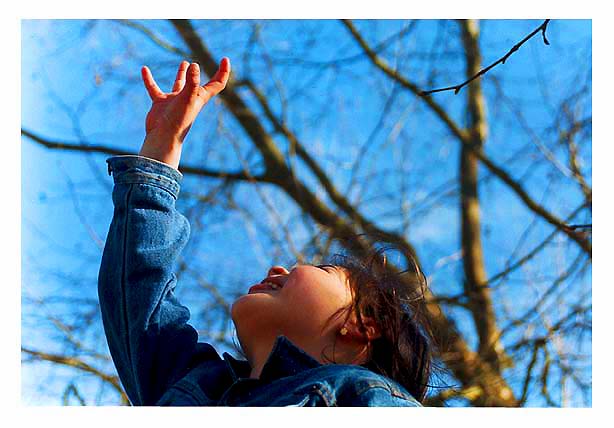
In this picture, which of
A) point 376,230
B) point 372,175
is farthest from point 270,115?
point 376,230

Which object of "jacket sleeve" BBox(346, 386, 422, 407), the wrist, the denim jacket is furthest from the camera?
the wrist

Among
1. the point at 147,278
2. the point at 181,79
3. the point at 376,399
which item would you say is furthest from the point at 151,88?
the point at 376,399

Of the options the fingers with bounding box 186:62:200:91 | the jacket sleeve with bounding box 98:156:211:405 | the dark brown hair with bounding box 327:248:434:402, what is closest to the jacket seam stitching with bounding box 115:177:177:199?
the jacket sleeve with bounding box 98:156:211:405

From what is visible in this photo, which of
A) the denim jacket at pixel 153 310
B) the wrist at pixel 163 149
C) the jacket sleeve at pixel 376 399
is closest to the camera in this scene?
the jacket sleeve at pixel 376 399

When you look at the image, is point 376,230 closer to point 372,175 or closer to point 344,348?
point 372,175

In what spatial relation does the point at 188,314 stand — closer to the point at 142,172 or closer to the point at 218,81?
the point at 142,172

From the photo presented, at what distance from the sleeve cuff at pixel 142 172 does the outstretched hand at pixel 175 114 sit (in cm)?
2

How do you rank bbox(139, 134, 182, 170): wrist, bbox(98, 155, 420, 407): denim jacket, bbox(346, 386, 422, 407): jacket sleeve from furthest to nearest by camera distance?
bbox(139, 134, 182, 170): wrist → bbox(98, 155, 420, 407): denim jacket → bbox(346, 386, 422, 407): jacket sleeve

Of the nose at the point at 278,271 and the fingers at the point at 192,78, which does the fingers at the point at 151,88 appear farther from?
the nose at the point at 278,271

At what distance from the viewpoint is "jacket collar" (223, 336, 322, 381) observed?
106 cm

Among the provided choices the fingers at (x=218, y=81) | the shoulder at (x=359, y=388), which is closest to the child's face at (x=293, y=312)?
the shoulder at (x=359, y=388)

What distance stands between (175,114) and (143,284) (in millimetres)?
210

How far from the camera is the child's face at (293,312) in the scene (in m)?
1.12

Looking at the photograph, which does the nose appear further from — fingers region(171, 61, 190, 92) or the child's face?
fingers region(171, 61, 190, 92)
